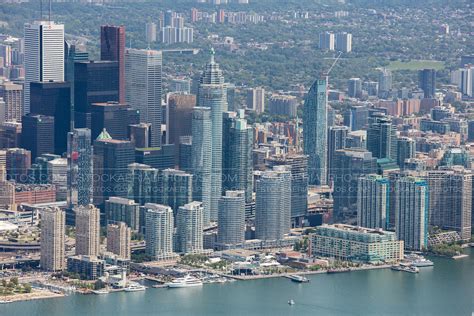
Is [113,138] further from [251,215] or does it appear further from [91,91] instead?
[251,215]

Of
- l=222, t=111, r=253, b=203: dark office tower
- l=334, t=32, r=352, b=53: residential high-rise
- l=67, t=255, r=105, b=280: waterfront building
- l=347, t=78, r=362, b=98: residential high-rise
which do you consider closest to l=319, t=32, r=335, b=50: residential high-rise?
l=334, t=32, r=352, b=53: residential high-rise

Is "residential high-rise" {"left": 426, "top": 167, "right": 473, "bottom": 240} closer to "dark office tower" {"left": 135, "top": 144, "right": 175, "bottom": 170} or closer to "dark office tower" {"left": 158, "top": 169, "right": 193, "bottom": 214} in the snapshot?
"dark office tower" {"left": 158, "top": 169, "right": 193, "bottom": 214}

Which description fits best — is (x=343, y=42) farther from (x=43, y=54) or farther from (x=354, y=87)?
(x=43, y=54)

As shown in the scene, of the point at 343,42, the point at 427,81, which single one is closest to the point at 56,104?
the point at 427,81

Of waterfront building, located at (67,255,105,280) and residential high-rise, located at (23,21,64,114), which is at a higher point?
residential high-rise, located at (23,21,64,114)

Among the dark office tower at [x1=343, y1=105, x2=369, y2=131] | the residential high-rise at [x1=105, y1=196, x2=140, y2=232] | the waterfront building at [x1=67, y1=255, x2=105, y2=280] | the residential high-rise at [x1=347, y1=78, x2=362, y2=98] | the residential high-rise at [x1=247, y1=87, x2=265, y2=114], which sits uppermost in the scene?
the residential high-rise at [x1=347, y1=78, x2=362, y2=98]
